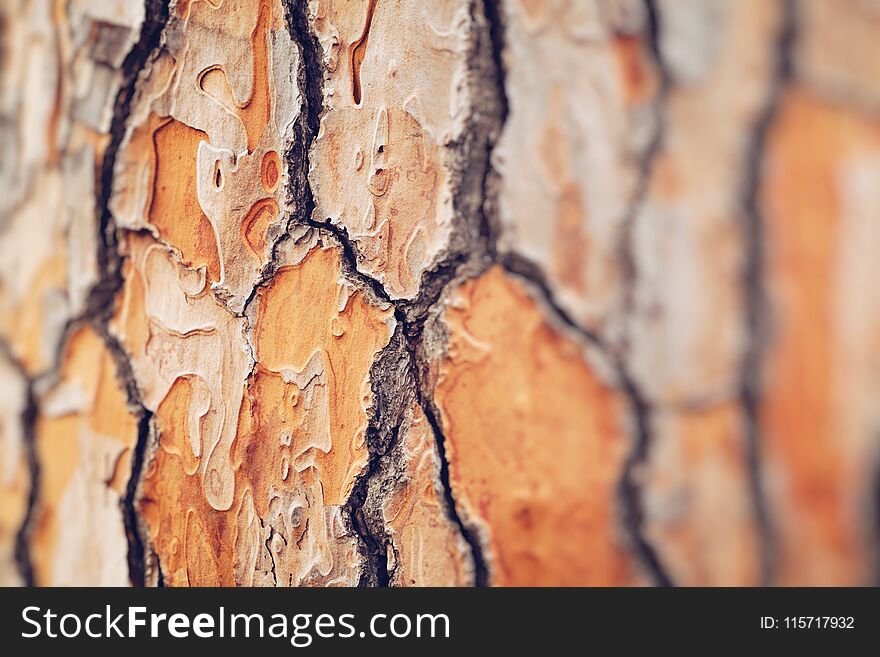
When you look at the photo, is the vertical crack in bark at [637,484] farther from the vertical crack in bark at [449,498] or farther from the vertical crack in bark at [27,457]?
the vertical crack in bark at [27,457]

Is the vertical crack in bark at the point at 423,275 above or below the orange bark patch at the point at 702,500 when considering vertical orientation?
above

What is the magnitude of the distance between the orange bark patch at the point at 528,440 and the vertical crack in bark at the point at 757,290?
0.13 feet

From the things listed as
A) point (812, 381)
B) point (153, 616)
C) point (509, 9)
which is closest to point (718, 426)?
point (812, 381)

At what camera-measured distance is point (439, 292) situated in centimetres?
28

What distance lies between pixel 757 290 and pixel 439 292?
117 millimetres

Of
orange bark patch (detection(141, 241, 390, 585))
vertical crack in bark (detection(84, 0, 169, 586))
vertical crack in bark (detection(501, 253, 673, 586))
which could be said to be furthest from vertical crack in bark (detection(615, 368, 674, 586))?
vertical crack in bark (detection(84, 0, 169, 586))

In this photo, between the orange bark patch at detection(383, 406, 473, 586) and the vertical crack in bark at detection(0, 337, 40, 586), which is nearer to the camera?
the orange bark patch at detection(383, 406, 473, 586)

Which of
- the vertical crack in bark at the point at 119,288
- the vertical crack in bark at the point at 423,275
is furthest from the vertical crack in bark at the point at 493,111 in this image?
the vertical crack in bark at the point at 119,288

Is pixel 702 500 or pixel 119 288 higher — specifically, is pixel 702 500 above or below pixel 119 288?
below

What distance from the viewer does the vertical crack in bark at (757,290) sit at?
0.20 metres

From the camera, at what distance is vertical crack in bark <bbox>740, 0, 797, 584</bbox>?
0.67 feet

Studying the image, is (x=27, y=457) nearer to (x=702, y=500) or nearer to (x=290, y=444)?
(x=290, y=444)

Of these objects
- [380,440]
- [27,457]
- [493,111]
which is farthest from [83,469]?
[493,111]

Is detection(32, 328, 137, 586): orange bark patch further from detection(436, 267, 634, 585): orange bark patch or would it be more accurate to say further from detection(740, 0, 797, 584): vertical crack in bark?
detection(740, 0, 797, 584): vertical crack in bark
